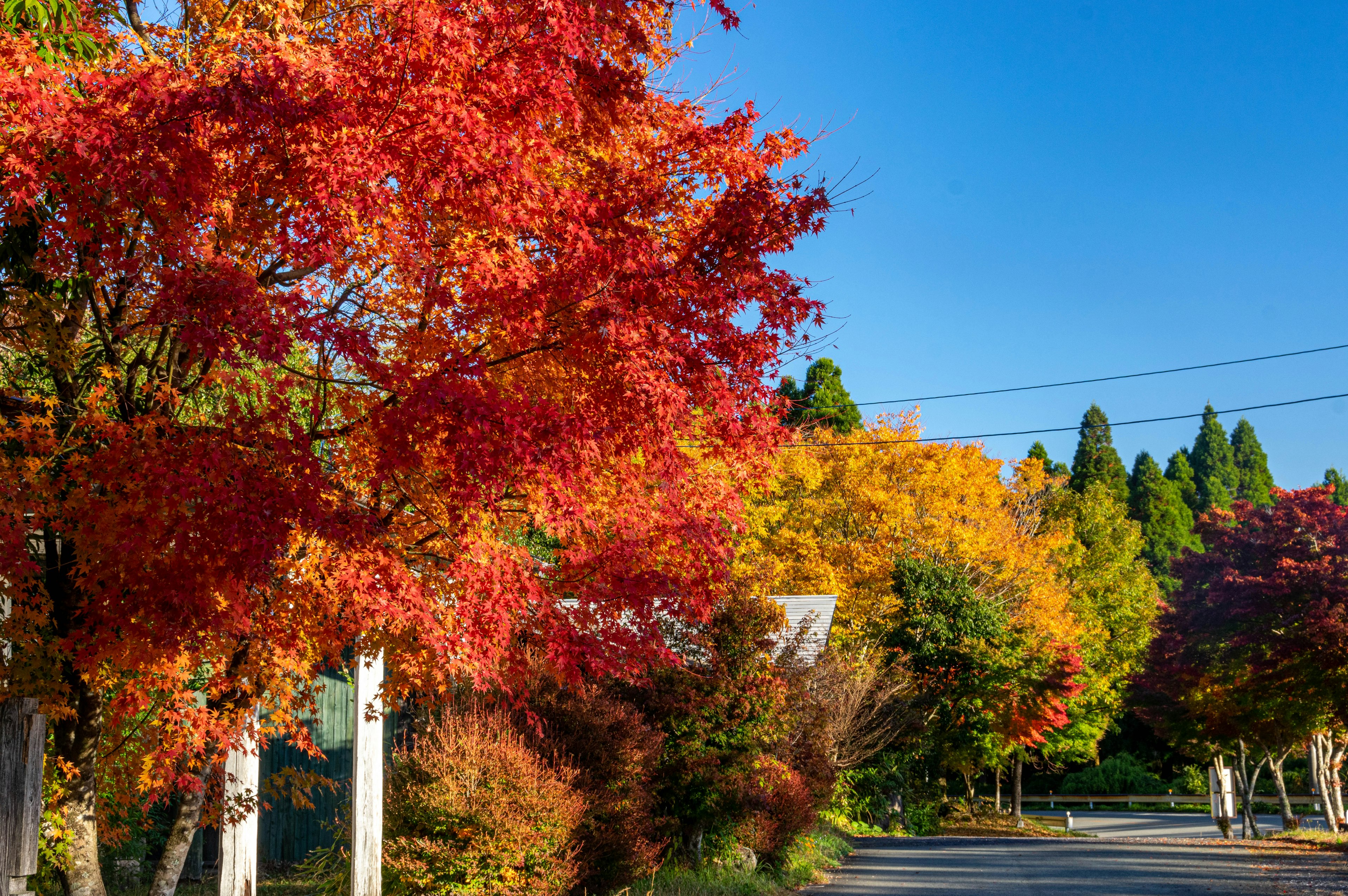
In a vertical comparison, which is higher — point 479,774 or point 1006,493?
point 1006,493

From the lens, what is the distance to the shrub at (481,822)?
9578 millimetres

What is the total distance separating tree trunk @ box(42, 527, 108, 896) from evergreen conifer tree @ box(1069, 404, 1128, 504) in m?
63.9

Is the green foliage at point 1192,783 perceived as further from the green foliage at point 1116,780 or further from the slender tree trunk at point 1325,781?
the slender tree trunk at point 1325,781

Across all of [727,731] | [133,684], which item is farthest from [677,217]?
[727,731]

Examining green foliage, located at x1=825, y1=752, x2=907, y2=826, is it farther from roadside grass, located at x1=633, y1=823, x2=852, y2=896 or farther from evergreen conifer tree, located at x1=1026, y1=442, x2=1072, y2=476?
evergreen conifer tree, located at x1=1026, y1=442, x2=1072, y2=476

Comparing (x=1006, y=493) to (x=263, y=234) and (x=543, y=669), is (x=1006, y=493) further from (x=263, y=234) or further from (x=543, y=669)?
(x=263, y=234)

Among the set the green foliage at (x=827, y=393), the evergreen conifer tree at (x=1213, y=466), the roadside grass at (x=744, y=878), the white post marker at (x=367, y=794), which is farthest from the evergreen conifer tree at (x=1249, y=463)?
the white post marker at (x=367, y=794)

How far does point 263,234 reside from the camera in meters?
5.96

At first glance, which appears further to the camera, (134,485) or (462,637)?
(462,637)

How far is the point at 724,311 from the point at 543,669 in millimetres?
6334

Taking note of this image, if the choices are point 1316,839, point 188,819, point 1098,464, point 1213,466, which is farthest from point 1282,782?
point 1213,466

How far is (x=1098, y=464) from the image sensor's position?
68250 mm

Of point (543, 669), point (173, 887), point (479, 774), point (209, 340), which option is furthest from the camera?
point (543, 669)

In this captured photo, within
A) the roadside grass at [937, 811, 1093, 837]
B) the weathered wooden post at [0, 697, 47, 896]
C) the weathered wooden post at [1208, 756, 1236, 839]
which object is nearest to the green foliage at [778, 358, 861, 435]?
the roadside grass at [937, 811, 1093, 837]
